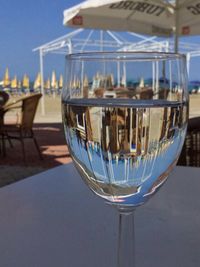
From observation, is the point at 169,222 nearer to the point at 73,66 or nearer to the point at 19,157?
the point at 73,66

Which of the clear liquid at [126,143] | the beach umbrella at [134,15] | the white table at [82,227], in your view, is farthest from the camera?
the beach umbrella at [134,15]

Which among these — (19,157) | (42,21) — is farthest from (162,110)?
(42,21)

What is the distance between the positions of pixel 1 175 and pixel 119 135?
451 cm

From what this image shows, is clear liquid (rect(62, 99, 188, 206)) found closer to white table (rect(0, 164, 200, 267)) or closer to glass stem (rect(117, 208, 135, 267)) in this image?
glass stem (rect(117, 208, 135, 267))

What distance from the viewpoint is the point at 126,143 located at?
41 cm

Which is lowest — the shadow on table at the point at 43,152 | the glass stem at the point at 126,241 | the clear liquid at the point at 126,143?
the shadow on table at the point at 43,152

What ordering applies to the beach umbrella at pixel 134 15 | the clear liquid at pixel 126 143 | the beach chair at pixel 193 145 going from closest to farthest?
the clear liquid at pixel 126 143 → the beach chair at pixel 193 145 → the beach umbrella at pixel 134 15

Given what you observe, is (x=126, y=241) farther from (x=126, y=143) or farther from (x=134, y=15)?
(x=134, y=15)

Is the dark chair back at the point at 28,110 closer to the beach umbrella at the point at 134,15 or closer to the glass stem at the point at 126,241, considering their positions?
the beach umbrella at the point at 134,15

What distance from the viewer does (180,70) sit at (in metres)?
0.46

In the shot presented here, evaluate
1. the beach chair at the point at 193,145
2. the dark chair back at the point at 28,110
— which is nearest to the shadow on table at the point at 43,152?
the dark chair back at the point at 28,110

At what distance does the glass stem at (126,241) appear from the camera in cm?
46

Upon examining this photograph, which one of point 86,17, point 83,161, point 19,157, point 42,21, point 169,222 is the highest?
point 42,21

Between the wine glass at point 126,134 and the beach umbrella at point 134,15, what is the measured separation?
473 centimetres
